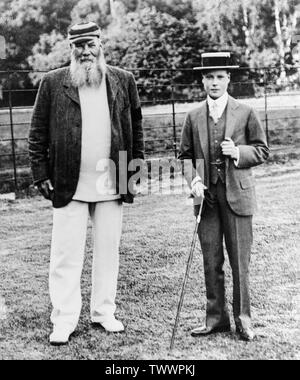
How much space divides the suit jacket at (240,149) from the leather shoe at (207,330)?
0.65 m

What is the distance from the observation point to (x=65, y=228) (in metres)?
3.47

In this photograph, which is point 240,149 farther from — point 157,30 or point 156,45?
point 156,45

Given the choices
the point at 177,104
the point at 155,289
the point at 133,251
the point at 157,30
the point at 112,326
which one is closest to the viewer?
the point at 112,326

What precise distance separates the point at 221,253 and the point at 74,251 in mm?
799

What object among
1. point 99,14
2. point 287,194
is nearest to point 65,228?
point 287,194

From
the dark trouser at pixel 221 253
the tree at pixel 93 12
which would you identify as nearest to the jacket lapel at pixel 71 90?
the dark trouser at pixel 221 253

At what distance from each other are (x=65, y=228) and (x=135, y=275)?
1240 mm

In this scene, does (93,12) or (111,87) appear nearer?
(111,87)

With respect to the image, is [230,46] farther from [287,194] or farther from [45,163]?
[45,163]

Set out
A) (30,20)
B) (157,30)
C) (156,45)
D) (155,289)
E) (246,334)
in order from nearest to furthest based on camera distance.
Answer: (246,334)
(155,289)
(30,20)
(157,30)
(156,45)

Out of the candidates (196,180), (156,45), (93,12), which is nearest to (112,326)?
(196,180)

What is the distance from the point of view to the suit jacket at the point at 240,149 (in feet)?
10.7

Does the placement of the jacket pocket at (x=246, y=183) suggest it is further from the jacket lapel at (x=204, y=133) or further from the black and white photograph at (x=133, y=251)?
the jacket lapel at (x=204, y=133)

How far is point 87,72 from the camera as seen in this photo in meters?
3.37
